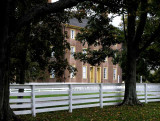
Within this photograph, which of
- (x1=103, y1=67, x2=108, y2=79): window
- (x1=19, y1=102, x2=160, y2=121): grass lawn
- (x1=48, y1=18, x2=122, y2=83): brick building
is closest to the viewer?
(x1=19, y1=102, x2=160, y2=121): grass lawn

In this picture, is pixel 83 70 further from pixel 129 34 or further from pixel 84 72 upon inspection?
pixel 129 34

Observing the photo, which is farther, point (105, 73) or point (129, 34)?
point (105, 73)

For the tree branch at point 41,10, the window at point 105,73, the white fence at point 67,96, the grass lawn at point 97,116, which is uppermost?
the tree branch at point 41,10

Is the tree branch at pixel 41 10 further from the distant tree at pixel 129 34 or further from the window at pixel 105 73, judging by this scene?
the window at pixel 105 73

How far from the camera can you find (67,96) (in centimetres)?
1347

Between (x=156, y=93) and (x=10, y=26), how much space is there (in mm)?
14371

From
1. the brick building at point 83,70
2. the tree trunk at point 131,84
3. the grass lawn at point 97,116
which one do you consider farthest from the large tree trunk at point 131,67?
the brick building at point 83,70

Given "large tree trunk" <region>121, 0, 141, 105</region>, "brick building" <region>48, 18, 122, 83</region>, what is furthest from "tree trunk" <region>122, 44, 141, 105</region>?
"brick building" <region>48, 18, 122, 83</region>

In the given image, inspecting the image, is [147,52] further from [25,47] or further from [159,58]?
[25,47]

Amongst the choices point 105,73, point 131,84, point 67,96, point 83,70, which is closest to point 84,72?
point 83,70

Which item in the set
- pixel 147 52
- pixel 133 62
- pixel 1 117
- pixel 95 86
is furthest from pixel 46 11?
pixel 147 52

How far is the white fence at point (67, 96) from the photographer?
11.6m

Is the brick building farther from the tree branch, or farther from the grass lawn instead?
the tree branch

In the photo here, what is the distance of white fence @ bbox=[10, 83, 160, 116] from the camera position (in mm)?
11562
